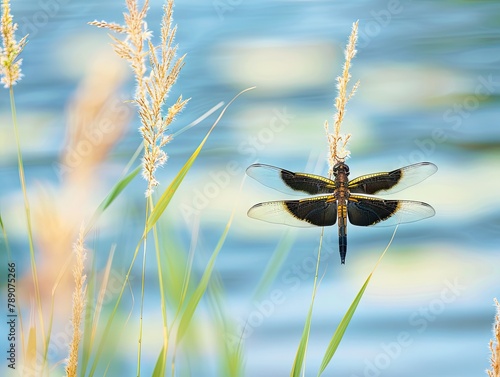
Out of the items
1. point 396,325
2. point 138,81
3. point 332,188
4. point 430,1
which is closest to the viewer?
point 138,81

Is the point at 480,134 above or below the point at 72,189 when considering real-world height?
above

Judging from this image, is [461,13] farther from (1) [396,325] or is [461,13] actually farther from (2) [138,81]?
(2) [138,81]

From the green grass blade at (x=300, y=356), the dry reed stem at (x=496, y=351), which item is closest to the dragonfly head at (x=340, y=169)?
the green grass blade at (x=300, y=356)

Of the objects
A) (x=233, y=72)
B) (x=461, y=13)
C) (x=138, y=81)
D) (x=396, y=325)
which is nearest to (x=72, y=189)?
(x=138, y=81)

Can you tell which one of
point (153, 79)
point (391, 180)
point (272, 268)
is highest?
point (391, 180)

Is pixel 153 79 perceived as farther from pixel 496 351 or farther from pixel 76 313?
pixel 496 351

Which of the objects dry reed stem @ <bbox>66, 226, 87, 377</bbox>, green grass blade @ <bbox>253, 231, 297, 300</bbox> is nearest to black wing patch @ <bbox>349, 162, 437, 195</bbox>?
green grass blade @ <bbox>253, 231, 297, 300</bbox>

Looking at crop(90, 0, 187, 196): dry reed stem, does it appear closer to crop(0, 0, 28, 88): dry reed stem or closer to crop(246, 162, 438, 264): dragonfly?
crop(0, 0, 28, 88): dry reed stem

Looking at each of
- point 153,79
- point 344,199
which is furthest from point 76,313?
point 344,199
